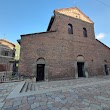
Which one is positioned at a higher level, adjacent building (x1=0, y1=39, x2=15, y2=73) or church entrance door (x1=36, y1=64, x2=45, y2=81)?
adjacent building (x1=0, y1=39, x2=15, y2=73)

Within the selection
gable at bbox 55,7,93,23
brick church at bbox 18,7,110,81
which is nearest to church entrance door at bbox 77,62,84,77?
brick church at bbox 18,7,110,81

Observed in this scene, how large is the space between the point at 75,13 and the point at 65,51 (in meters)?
7.63

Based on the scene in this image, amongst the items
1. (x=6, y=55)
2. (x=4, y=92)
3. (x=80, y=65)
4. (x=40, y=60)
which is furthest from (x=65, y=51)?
→ (x=6, y=55)

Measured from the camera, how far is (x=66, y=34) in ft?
43.5

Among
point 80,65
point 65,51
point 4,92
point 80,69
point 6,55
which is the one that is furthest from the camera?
point 6,55

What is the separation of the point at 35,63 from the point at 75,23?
9.54m

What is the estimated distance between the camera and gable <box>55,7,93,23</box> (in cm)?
1402

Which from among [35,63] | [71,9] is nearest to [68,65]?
[35,63]

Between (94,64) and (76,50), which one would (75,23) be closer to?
(76,50)

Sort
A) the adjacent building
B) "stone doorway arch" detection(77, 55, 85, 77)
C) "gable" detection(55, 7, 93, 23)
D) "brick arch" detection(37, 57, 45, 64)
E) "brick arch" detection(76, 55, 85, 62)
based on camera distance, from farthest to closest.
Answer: the adjacent building
"gable" detection(55, 7, 93, 23)
"stone doorway arch" detection(77, 55, 85, 77)
"brick arch" detection(76, 55, 85, 62)
"brick arch" detection(37, 57, 45, 64)

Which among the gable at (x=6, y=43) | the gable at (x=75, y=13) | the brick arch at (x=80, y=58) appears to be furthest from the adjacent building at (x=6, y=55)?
the gable at (x=75, y=13)

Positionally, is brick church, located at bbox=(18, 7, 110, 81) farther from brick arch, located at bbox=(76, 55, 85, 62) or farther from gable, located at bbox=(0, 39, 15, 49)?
gable, located at bbox=(0, 39, 15, 49)

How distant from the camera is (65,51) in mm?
12555

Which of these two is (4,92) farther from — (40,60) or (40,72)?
(40,72)
